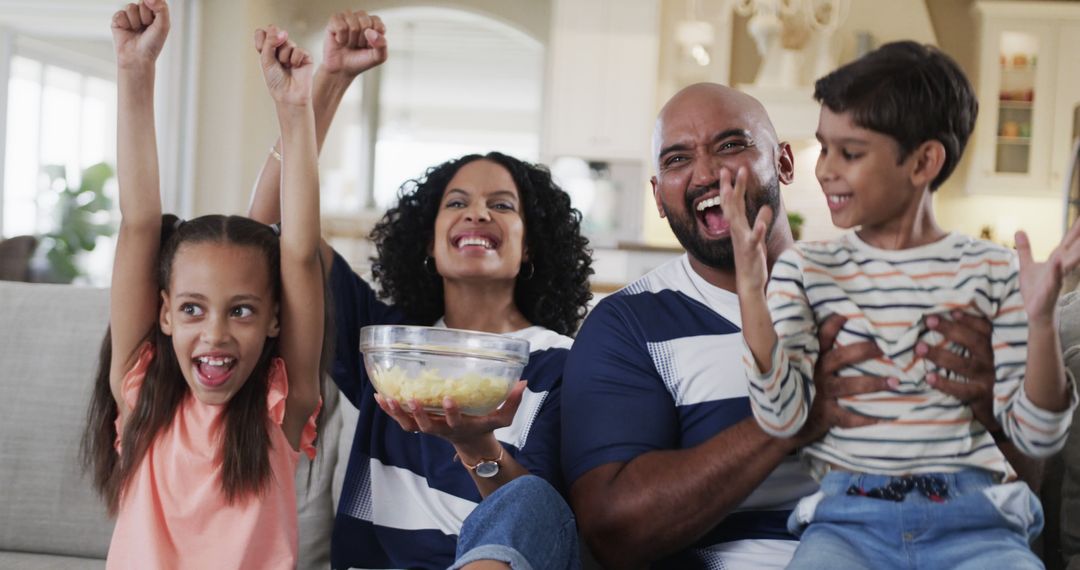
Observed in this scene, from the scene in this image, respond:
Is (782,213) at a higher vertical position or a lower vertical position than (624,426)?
higher

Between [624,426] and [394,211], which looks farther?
[394,211]

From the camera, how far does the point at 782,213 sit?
199cm

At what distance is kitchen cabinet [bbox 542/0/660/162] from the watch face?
5.52 m

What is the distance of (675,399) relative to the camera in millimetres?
1717

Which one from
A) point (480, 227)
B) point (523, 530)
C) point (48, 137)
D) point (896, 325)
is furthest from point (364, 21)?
point (48, 137)

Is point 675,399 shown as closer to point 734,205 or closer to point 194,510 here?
point 734,205

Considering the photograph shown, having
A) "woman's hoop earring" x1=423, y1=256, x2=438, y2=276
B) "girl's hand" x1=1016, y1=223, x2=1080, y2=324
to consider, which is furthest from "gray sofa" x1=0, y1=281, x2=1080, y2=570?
"girl's hand" x1=1016, y1=223, x2=1080, y2=324

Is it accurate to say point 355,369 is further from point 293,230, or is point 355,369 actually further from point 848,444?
point 848,444

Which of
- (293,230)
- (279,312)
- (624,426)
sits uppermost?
(293,230)

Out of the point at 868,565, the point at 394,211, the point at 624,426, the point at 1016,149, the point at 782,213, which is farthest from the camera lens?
the point at 1016,149

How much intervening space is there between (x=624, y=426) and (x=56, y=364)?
1216 millimetres

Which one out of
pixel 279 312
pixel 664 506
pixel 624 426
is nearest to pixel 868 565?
pixel 664 506

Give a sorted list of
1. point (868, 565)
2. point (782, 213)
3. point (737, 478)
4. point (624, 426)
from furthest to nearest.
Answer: point (782, 213) < point (624, 426) < point (737, 478) < point (868, 565)

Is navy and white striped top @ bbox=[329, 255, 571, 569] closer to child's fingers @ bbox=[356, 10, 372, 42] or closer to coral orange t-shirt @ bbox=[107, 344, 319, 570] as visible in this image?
coral orange t-shirt @ bbox=[107, 344, 319, 570]
